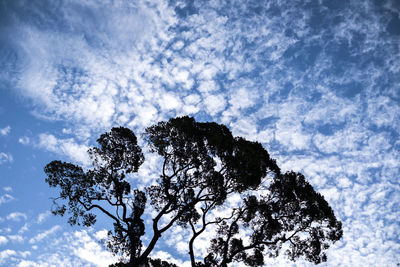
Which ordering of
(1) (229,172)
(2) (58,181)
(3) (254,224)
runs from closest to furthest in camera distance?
1. (2) (58,181)
2. (1) (229,172)
3. (3) (254,224)

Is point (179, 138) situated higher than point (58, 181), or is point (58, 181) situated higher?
point (179, 138)

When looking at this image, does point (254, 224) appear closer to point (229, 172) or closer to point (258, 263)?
point (258, 263)

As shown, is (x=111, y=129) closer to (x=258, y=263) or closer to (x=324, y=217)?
(x=258, y=263)

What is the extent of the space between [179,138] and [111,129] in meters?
5.56

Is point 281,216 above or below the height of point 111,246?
above

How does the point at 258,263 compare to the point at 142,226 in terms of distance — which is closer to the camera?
the point at 142,226

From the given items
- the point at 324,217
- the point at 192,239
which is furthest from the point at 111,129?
the point at 324,217

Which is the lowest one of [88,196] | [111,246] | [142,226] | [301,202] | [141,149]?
[111,246]

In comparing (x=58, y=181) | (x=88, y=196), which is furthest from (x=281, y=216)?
(x=58, y=181)

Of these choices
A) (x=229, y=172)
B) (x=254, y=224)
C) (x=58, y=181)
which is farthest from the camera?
(x=254, y=224)

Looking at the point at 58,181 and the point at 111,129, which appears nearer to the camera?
the point at 58,181

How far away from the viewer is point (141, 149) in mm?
20047

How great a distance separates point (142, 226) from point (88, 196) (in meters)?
4.75

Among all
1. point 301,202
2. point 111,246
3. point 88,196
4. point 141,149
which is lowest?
point 111,246
